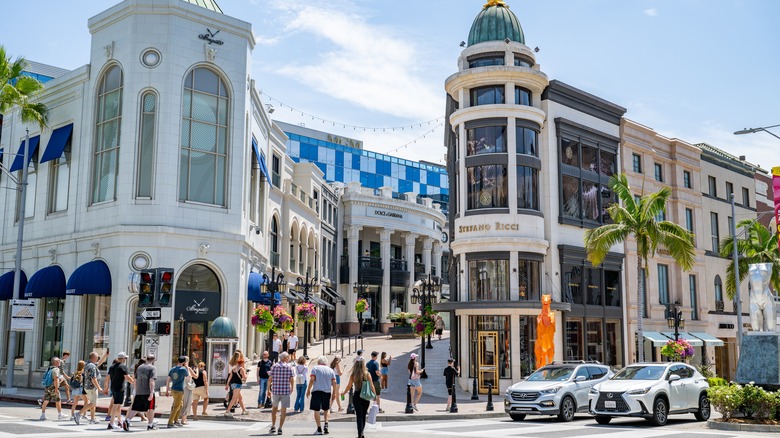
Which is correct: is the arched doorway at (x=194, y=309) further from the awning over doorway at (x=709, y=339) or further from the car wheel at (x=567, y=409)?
the awning over doorway at (x=709, y=339)

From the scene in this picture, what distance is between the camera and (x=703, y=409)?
21453 mm

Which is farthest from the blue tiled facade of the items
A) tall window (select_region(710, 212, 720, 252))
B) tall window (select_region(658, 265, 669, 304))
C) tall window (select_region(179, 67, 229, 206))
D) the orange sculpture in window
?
the orange sculpture in window

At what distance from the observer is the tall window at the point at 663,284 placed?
42.0 meters

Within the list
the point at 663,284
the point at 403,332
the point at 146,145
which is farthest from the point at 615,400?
the point at 403,332

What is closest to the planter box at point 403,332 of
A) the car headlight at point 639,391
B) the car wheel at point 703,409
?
the car wheel at point 703,409

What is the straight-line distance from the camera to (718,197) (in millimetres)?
48062

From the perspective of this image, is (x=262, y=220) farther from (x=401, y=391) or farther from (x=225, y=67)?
(x=401, y=391)

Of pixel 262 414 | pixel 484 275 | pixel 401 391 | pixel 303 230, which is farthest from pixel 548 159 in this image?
pixel 303 230

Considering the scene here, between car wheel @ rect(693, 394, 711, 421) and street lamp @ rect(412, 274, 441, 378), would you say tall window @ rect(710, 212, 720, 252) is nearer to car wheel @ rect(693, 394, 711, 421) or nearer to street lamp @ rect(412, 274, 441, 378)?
street lamp @ rect(412, 274, 441, 378)

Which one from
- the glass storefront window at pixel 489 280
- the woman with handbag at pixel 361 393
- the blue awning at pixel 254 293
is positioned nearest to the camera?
the woman with handbag at pixel 361 393

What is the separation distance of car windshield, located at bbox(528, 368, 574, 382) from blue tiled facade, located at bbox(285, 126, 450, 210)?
60.0 metres

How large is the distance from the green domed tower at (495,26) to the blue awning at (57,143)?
19.5 m

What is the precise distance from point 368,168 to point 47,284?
65.2 metres

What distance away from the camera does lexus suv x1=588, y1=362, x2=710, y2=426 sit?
1970 centimetres
